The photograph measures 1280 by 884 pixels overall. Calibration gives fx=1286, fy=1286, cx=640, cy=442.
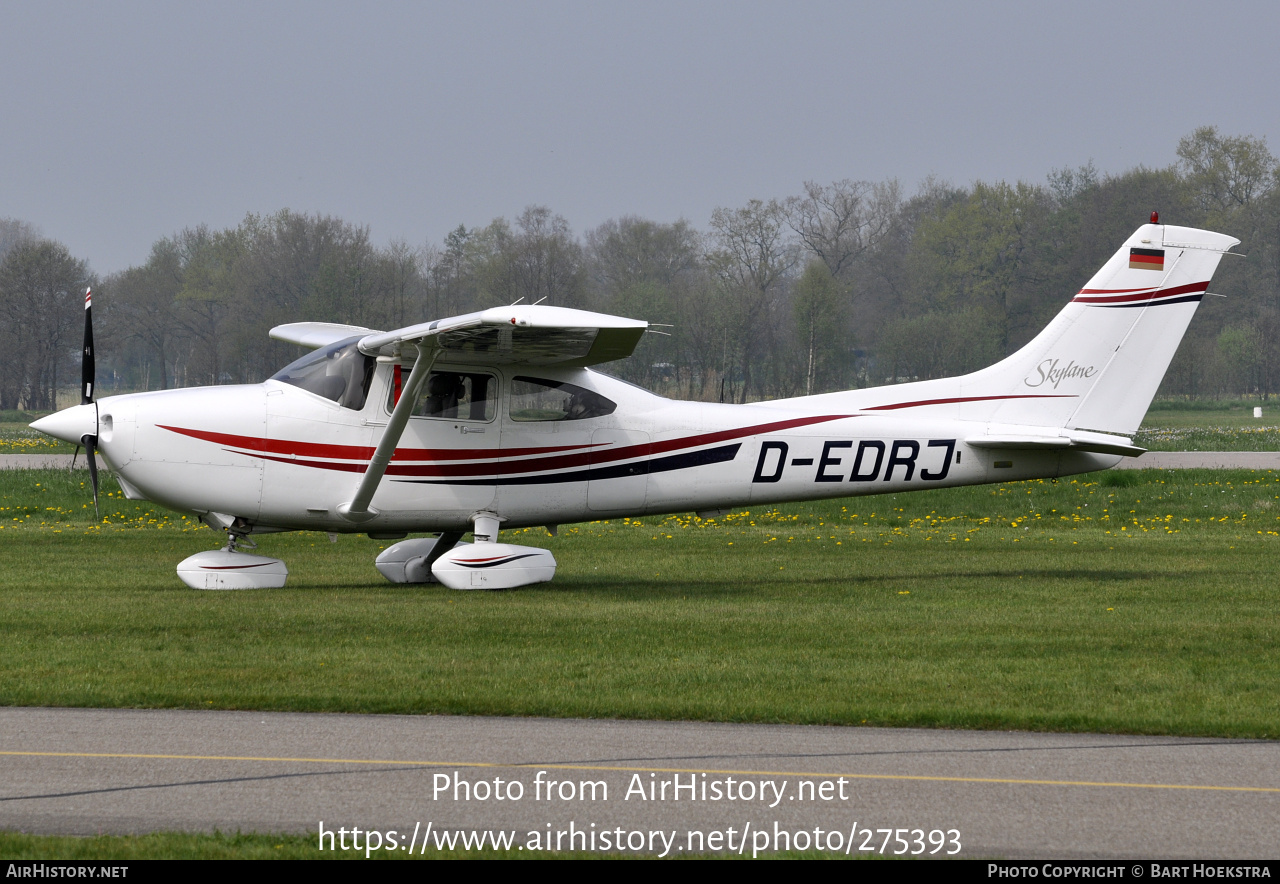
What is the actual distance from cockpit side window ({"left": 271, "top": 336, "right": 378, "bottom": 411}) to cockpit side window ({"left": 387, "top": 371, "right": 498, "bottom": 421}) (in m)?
0.30

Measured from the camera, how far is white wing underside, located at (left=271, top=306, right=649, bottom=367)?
35.6 feet

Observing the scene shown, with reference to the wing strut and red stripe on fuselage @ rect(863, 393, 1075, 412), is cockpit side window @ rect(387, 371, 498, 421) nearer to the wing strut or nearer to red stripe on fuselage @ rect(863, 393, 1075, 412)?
the wing strut

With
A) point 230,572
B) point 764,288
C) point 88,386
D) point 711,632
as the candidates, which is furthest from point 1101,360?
point 764,288

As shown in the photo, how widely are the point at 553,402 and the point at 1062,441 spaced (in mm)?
5316

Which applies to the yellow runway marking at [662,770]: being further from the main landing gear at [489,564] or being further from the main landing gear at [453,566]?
the main landing gear at [489,564]

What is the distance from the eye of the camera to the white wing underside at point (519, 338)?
10836mm

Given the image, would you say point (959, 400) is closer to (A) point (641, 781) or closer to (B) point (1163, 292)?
(B) point (1163, 292)

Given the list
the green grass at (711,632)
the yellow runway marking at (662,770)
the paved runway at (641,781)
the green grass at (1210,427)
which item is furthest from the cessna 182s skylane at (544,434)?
A: the green grass at (1210,427)

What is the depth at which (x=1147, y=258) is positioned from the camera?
13.8m

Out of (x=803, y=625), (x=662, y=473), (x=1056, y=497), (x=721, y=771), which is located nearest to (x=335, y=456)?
(x=662, y=473)

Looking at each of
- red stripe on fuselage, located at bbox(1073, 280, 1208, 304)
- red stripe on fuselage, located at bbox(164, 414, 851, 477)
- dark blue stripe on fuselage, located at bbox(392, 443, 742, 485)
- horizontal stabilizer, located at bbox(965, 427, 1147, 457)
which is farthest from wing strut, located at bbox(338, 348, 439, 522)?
red stripe on fuselage, located at bbox(1073, 280, 1208, 304)

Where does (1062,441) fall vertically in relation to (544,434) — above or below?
above

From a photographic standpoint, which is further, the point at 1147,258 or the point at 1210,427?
the point at 1210,427

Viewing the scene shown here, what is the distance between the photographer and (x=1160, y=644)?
9.69 m
